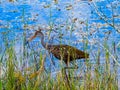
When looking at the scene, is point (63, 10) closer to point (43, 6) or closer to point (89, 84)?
point (43, 6)

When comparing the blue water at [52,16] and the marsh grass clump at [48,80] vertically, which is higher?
the blue water at [52,16]

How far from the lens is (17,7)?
1205 centimetres

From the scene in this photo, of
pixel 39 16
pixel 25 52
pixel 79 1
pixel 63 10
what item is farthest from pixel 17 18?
pixel 25 52

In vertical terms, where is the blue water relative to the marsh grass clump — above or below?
above

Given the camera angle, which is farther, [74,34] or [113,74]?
[74,34]

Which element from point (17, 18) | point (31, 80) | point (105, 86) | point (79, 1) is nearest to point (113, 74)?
point (105, 86)

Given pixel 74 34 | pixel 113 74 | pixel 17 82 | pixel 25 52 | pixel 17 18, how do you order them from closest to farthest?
pixel 17 82 → pixel 113 74 → pixel 25 52 → pixel 74 34 → pixel 17 18

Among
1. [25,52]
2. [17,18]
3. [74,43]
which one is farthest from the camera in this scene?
[17,18]

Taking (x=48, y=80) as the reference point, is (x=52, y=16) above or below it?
above

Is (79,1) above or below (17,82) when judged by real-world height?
above

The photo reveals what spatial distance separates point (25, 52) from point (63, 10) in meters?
6.40

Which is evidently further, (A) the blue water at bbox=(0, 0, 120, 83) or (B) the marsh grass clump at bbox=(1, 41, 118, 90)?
(A) the blue water at bbox=(0, 0, 120, 83)

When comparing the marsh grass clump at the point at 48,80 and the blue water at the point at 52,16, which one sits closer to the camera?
the marsh grass clump at the point at 48,80

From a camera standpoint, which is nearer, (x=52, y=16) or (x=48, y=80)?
(x=48, y=80)
